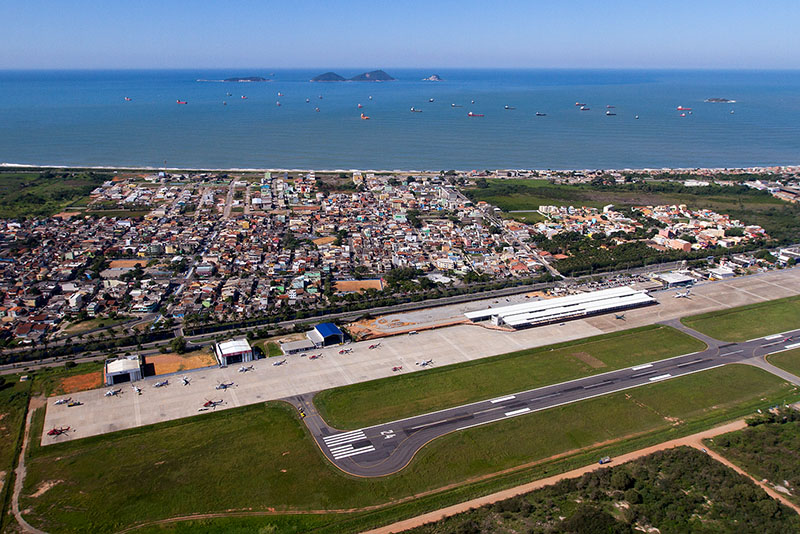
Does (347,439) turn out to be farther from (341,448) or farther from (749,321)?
(749,321)

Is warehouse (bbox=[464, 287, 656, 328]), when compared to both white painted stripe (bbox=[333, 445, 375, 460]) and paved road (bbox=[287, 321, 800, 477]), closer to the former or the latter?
paved road (bbox=[287, 321, 800, 477])

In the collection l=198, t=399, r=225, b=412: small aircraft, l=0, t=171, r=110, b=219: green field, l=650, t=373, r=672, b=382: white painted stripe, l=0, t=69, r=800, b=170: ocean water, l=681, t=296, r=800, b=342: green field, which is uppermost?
l=0, t=69, r=800, b=170: ocean water

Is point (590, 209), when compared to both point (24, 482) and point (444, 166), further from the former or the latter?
point (24, 482)

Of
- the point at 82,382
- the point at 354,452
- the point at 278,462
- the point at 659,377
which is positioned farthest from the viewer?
the point at 659,377

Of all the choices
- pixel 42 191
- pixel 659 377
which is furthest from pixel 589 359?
pixel 42 191

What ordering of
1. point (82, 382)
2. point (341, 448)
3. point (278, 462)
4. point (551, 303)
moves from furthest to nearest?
point (551, 303) → point (82, 382) → point (341, 448) → point (278, 462)

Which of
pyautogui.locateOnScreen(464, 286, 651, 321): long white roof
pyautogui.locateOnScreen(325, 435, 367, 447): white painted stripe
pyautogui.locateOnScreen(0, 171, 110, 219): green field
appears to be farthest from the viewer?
pyautogui.locateOnScreen(0, 171, 110, 219): green field

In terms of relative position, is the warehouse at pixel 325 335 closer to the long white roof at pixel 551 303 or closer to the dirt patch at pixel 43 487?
the long white roof at pixel 551 303

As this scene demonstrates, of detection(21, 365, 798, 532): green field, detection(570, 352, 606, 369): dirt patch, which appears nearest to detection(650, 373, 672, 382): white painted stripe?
detection(21, 365, 798, 532): green field
